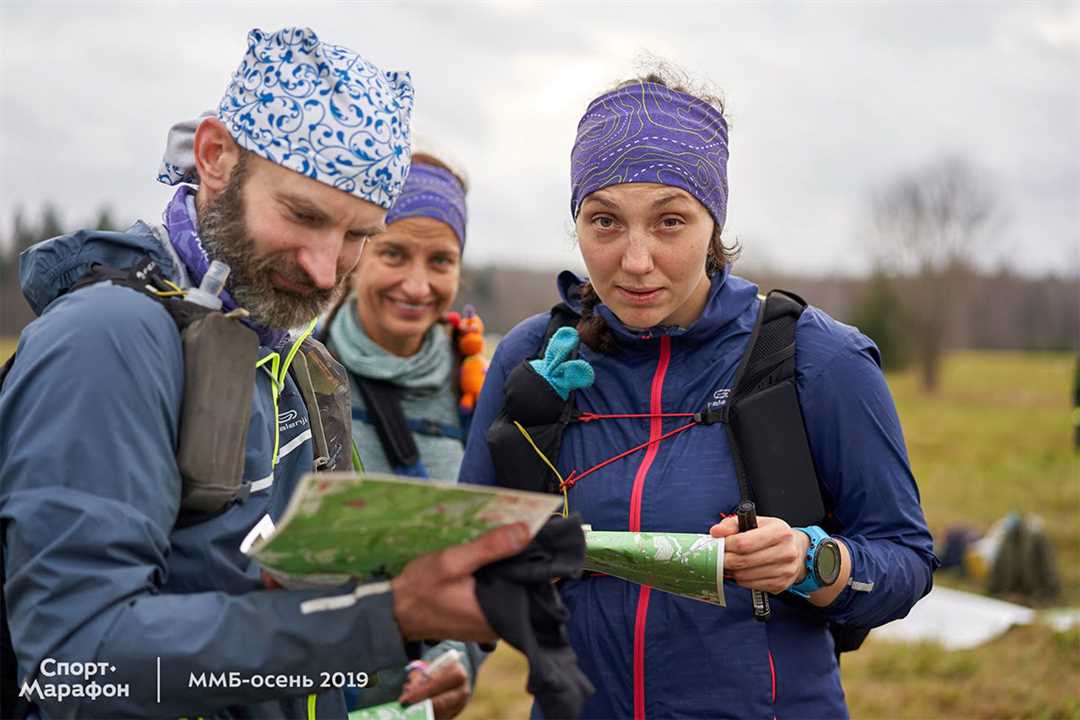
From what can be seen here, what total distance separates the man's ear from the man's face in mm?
32

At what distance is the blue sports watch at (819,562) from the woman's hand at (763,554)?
5 centimetres

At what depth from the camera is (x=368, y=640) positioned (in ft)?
6.24

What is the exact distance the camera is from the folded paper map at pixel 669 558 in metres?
2.53

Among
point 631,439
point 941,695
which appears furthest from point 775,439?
point 941,695

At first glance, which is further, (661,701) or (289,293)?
(661,701)

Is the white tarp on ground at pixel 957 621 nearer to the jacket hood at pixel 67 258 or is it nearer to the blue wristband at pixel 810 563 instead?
the blue wristband at pixel 810 563

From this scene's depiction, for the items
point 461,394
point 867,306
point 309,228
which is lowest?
point 867,306

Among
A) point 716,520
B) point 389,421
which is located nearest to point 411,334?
point 389,421

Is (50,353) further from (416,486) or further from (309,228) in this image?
(416,486)

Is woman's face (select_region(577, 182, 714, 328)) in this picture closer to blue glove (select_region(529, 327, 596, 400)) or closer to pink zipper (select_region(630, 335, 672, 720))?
blue glove (select_region(529, 327, 596, 400))

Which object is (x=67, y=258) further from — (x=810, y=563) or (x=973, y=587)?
(x=973, y=587)

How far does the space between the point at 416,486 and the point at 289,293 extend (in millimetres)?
740

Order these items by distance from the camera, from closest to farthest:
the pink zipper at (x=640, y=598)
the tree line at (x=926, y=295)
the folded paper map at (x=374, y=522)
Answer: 1. the folded paper map at (x=374, y=522)
2. the pink zipper at (x=640, y=598)
3. the tree line at (x=926, y=295)

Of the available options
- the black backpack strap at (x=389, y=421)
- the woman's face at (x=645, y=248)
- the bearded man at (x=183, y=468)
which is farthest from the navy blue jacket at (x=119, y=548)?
the black backpack strap at (x=389, y=421)
